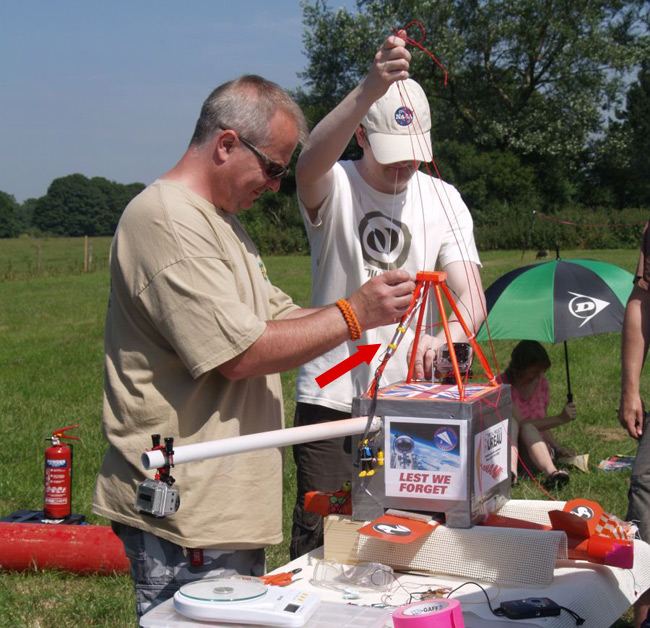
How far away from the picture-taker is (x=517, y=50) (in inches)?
1112

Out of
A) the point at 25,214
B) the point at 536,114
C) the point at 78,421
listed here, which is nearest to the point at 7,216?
the point at 25,214

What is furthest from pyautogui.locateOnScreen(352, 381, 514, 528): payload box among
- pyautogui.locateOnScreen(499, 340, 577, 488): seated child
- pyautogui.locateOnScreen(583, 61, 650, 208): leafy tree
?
pyautogui.locateOnScreen(583, 61, 650, 208): leafy tree

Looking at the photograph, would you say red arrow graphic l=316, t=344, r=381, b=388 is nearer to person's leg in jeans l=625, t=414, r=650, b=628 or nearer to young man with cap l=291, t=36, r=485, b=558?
A: young man with cap l=291, t=36, r=485, b=558

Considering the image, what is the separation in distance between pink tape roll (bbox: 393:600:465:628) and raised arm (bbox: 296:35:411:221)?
128 cm

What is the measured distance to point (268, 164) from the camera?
2.13 metres

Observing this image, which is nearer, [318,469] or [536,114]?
[318,469]

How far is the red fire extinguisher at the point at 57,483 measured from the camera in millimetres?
4527

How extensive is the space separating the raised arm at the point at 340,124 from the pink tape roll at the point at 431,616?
50.6 inches

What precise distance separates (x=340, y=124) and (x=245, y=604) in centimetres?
139

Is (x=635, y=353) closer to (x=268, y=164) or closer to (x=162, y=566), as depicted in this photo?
(x=268, y=164)

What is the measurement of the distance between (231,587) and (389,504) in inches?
22.7

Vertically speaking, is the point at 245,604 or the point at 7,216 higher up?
A: the point at 7,216

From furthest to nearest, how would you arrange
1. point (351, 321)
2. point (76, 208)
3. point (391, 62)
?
1. point (76, 208)
2. point (391, 62)
3. point (351, 321)

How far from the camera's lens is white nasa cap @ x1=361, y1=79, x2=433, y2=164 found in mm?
2781
